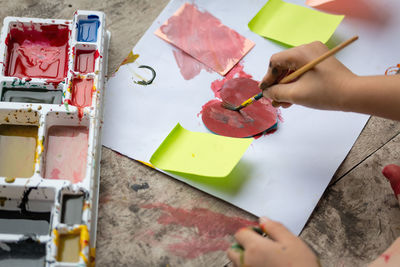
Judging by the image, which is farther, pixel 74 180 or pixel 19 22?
pixel 19 22

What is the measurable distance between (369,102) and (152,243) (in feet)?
1.52

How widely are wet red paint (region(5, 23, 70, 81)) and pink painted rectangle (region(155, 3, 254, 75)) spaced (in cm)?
23

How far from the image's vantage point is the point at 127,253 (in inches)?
31.2

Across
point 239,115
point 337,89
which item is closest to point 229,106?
point 239,115

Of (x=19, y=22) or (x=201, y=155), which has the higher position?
(x=19, y=22)

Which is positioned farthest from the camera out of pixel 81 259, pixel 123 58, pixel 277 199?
pixel 123 58

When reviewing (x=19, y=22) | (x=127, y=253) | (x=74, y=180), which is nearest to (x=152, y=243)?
(x=127, y=253)

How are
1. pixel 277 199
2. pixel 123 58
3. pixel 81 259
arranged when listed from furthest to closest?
pixel 123 58, pixel 277 199, pixel 81 259

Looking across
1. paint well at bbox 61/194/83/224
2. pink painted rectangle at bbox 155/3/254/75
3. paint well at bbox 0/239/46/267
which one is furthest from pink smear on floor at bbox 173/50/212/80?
paint well at bbox 0/239/46/267

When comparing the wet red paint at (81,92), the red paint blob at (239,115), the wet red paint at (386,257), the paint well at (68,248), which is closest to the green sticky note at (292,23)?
the red paint blob at (239,115)

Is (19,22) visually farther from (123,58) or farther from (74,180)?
(74,180)

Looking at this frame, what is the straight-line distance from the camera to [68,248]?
75 centimetres

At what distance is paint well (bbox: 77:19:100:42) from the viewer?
0.95 m

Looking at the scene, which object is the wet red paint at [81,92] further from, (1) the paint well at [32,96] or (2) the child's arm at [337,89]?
(2) the child's arm at [337,89]
